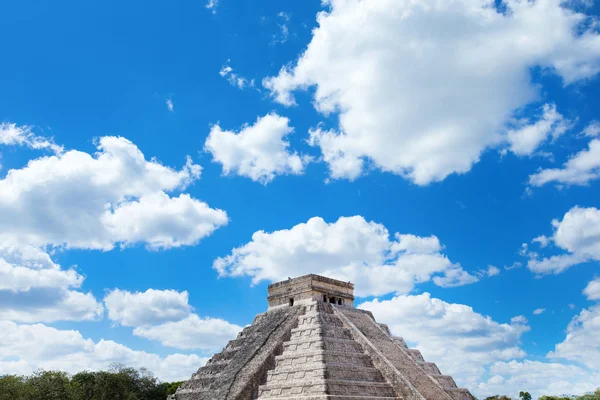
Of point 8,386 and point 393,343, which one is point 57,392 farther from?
point 393,343

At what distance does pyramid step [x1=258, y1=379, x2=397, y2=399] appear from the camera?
60.3 ft

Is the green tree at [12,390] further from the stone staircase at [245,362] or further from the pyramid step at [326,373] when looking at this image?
the pyramid step at [326,373]

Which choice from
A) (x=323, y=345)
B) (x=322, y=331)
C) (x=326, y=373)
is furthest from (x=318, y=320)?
(x=326, y=373)

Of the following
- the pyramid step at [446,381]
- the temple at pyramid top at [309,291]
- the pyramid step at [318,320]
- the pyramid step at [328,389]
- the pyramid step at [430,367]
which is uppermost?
the temple at pyramid top at [309,291]

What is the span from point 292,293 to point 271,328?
9.39ft

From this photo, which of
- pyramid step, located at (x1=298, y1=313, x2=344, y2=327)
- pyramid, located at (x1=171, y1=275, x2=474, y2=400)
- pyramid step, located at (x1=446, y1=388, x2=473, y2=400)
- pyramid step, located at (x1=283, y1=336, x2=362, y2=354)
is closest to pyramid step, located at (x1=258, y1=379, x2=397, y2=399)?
pyramid, located at (x1=171, y1=275, x2=474, y2=400)

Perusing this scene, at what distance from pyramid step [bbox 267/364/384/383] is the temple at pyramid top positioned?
18.5 feet

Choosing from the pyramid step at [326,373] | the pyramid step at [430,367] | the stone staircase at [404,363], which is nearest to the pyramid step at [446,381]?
the stone staircase at [404,363]

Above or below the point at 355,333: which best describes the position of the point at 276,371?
below

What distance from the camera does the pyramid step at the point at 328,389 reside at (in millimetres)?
18375

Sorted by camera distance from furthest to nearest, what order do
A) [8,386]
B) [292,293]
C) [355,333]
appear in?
[8,386]
[292,293]
[355,333]

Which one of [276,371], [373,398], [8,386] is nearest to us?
[373,398]

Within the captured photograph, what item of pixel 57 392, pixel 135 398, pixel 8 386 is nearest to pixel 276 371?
pixel 8 386

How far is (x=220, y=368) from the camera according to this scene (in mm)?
23750
